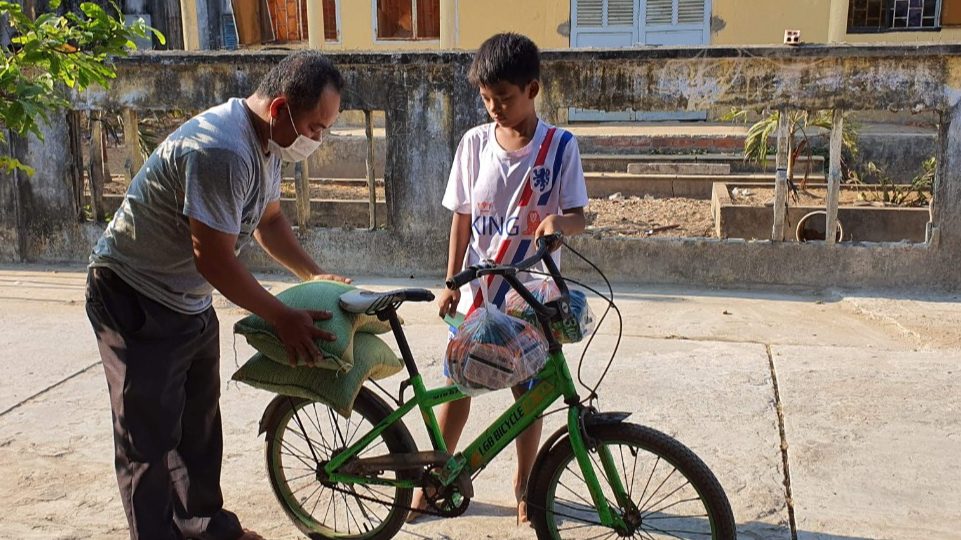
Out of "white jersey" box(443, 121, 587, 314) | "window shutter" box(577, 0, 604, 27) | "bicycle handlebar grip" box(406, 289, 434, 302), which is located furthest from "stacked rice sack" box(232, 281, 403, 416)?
"window shutter" box(577, 0, 604, 27)

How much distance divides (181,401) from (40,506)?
42.3 inches

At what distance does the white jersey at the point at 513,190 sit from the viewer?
305 cm

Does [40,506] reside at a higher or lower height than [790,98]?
lower

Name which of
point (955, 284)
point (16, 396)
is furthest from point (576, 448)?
point (955, 284)

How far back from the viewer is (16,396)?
4.53 m

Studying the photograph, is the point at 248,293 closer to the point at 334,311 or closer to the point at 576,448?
the point at 334,311

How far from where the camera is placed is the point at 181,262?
8.91 ft

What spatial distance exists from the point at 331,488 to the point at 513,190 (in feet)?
3.78

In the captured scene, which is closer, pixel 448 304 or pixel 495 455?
pixel 495 455

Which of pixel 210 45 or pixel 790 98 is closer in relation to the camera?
pixel 790 98

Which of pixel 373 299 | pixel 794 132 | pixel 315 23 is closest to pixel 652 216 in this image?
pixel 794 132

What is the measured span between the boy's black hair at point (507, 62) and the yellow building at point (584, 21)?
10913mm

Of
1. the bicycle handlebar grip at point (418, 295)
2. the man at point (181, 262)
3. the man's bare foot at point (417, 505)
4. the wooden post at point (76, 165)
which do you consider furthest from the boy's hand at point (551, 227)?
the wooden post at point (76, 165)

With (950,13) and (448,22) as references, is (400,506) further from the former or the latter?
(950,13)
